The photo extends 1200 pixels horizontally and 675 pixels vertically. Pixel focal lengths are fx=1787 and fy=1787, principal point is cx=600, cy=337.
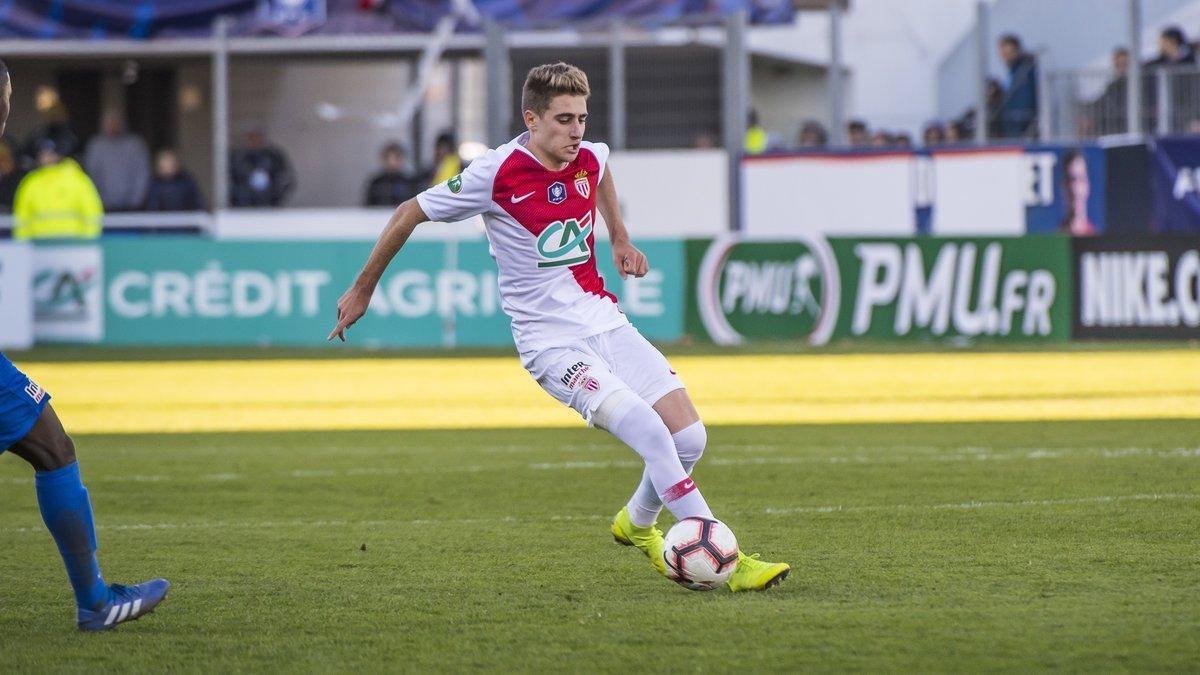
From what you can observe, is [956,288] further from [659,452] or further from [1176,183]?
[659,452]

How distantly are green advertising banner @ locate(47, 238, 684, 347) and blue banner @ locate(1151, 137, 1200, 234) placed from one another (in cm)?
636

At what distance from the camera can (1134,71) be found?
804 inches

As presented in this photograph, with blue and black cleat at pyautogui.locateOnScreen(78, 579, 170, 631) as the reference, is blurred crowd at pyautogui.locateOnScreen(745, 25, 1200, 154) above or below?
above

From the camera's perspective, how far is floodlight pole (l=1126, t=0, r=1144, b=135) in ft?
66.4

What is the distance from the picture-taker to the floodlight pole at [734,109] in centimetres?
2209

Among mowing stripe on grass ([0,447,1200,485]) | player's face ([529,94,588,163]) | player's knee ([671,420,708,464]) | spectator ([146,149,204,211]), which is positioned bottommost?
mowing stripe on grass ([0,447,1200,485])

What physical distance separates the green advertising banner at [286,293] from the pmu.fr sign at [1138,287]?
14.7ft

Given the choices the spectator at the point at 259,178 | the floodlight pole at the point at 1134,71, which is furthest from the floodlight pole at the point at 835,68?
the spectator at the point at 259,178

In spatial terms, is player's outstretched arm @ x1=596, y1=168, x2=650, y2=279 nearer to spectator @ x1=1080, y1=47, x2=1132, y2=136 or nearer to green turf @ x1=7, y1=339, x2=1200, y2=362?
green turf @ x1=7, y1=339, x2=1200, y2=362

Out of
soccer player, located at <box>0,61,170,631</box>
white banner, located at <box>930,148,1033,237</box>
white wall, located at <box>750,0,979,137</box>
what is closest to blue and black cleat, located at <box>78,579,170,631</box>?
soccer player, located at <box>0,61,170,631</box>

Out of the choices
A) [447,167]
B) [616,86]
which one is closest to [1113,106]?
[616,86]

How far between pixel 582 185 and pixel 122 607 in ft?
7.28

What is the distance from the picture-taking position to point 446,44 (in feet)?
77.8

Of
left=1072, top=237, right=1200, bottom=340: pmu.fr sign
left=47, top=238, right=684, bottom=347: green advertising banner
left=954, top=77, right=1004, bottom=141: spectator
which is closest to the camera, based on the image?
left=1072, top=237, right=1200, bottom=340: pmu.fr sign
